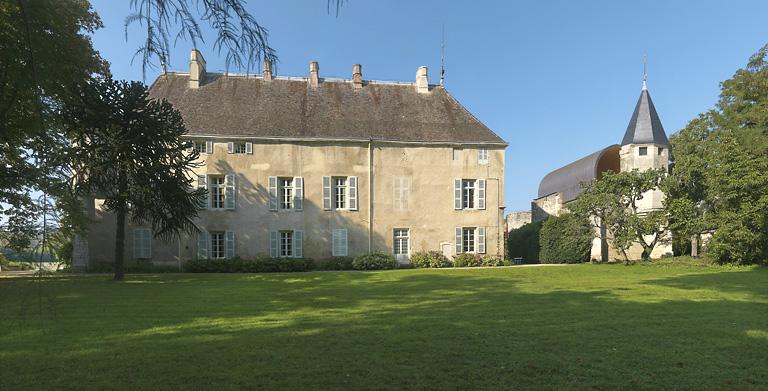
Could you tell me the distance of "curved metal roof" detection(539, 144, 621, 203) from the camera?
28.1 metres

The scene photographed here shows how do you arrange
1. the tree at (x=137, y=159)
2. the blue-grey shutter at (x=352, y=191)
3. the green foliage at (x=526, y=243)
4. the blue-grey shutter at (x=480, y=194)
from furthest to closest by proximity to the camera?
the green foliage at (x=526, y=243) → the blue-grey shutter at (x=480, y=194) → the blue-grey shutter at (x=352, y=191) → the tree at (x=137, y=159)

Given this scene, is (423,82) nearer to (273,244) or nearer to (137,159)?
(273,244)

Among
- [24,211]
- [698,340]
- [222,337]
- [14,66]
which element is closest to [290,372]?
[222,337]

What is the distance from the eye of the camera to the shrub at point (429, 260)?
894 inches

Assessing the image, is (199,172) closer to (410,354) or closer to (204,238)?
(204,238)

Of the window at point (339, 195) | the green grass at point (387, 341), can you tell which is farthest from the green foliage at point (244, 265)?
the green grass at point (387, 341)

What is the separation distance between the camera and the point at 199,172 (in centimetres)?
2195

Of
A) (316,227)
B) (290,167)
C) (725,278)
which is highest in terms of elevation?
(290,167)

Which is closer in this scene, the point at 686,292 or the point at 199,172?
the point at 686,292

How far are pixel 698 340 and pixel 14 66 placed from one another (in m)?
8.04

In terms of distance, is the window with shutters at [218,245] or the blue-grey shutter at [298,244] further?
the blue-grey shutter at [298,244]

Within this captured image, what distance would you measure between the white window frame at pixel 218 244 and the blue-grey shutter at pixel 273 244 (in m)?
2.30

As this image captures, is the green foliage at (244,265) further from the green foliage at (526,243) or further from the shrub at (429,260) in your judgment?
the green foliage at (526,243)

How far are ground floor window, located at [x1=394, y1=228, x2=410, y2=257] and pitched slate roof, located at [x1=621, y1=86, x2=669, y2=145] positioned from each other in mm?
15042
